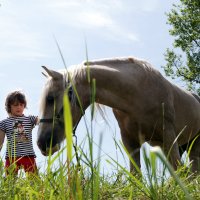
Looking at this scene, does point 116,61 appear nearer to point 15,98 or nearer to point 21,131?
point 15,98

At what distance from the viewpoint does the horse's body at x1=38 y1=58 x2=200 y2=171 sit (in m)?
5.49

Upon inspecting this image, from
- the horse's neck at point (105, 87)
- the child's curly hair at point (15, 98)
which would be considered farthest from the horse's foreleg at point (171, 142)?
the child's curly hair at point (15, 98)

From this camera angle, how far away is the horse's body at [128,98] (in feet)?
18.0

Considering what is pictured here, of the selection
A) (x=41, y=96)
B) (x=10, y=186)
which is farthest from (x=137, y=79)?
(x=10, y=186)

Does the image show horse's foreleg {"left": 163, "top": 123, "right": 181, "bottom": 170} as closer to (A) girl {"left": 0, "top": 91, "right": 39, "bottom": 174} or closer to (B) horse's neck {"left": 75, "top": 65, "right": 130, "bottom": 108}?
(B) horse's neck {"left": 75, "top": 65, "right": 130, "bottom": 108}

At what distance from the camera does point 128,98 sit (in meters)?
6.02

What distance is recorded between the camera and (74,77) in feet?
18.0

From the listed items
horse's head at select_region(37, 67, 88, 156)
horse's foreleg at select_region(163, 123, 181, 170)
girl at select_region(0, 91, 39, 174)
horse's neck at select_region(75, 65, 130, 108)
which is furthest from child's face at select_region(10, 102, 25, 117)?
horse's foreleg at select_region(163, 123, 181, 170)

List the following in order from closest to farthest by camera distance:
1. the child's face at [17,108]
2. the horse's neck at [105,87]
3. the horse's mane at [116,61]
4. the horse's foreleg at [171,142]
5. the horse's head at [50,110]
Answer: the horse's head at [50,110] → the horse's neck at [105,87] → the horse's mane at [116,61] → the horse's foreleg at [171,142] → the child's face at [17,108]

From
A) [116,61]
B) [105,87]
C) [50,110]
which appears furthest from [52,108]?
[116,61]

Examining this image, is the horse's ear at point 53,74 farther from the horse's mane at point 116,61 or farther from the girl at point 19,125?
the girl at point 19,125

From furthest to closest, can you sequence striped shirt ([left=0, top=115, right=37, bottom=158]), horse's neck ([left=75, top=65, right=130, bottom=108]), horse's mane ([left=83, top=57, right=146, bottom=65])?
striped shirt ([left=0, top=115, right=37, bottom=158])
horse's mane ([left=83, top=57, right=146, bottom=65])
horse's neck ([left=75, top=65, right=130, bottom=108])

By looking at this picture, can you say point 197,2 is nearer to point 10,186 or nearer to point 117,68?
point 117,68

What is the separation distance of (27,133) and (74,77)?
4.85 ft
